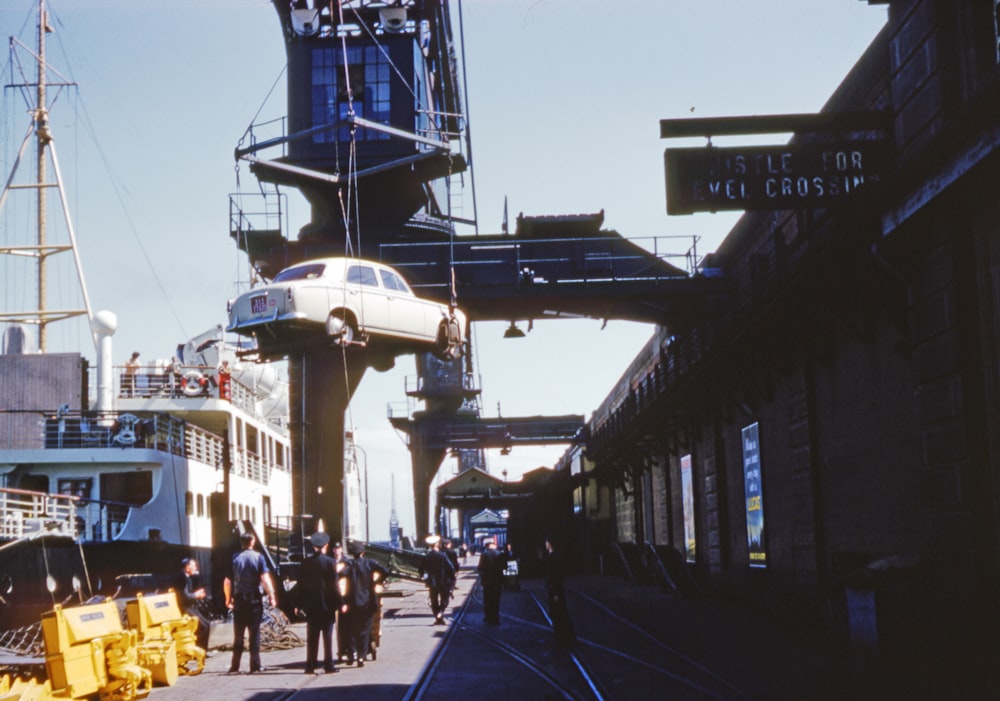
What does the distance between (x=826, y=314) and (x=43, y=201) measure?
107ft

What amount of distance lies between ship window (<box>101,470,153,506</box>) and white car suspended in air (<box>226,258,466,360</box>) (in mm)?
5262

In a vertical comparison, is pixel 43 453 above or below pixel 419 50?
below

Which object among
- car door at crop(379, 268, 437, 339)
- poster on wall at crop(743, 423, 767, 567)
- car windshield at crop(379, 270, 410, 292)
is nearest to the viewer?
poster on wall at crop(743, 423, 767, 567)

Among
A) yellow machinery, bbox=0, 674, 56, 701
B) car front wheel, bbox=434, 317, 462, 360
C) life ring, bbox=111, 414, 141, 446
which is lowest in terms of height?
yellow machinery, bbox=0, 674, 56, 701

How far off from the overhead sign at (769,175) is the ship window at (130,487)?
723 inches

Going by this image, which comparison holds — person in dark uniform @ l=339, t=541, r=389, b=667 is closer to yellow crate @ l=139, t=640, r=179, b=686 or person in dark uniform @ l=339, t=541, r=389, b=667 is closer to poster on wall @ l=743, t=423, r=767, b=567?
yellow crate @ l=139, t=640, r=179, b=686

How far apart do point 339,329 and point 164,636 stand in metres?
11.7

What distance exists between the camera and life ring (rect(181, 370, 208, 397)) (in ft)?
103

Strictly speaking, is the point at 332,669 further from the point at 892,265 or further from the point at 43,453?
the point at 43,453

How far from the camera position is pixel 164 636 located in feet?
42.5

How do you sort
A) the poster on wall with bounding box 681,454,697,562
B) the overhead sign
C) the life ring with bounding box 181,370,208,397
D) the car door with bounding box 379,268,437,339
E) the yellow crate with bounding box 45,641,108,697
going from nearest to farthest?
the yellow crate with bounding box 45,641,108,697 → the overhead sign → the car door with bounding box 379,268,437,339 → the poster on wall with bounding box 681,454,697,562 → the life ring with bounding box 181,370,208,397

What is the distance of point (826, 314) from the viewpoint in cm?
1667

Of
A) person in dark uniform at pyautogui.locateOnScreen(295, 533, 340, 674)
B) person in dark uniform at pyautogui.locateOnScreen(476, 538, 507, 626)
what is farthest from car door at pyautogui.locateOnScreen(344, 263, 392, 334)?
person in dark uniform at pyautogui.locateOnScreen(295, 533, 340, 674)

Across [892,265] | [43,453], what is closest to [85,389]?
[43,453]
